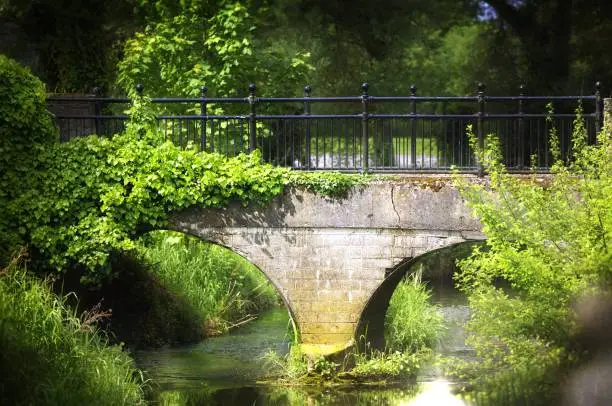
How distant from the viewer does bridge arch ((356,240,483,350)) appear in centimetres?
1430

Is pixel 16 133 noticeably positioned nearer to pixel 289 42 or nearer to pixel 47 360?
pixel 47 360

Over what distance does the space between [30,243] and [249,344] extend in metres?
4.15

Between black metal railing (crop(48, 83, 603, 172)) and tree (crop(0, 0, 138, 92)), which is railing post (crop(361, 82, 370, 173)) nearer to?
black metal railing (crop(48, 83, 603, 172))

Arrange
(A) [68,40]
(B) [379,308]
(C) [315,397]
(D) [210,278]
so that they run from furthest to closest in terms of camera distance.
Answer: (A) [68,40] → (D) [210,278] → (B) [379,308] → (C) [315,397]

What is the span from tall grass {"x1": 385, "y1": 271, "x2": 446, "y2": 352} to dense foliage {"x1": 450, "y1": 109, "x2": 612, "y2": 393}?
140 inches

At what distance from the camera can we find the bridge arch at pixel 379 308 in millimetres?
14302

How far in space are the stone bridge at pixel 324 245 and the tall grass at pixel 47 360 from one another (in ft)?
7.53

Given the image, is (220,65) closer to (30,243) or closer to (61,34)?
(61,34)

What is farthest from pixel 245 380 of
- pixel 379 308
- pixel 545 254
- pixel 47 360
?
pixel 545 254

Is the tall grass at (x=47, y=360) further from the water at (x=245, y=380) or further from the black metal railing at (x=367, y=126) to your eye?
the black metal railing at (x=367, y=126)

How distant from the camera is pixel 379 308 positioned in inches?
592

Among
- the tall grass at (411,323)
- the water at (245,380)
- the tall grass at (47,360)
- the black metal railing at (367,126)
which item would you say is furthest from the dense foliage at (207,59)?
the tall grass at (47,360)

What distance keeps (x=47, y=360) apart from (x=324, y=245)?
13.6 feet

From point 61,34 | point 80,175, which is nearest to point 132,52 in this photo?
point 61,34
